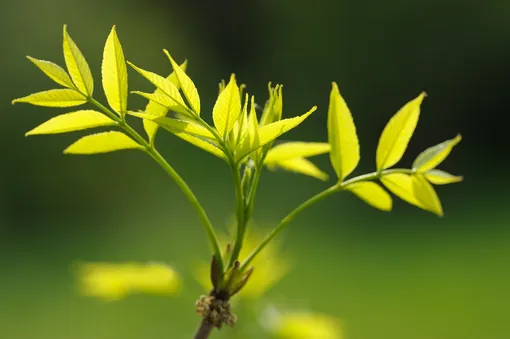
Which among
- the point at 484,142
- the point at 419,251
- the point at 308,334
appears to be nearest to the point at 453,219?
the point at 419,251

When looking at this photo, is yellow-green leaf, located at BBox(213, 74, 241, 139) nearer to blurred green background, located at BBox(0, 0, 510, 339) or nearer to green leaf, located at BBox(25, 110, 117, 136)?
green leaf, located at BBox(25, 110, 117, 136)

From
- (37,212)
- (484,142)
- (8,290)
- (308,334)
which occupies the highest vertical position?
(484,142)

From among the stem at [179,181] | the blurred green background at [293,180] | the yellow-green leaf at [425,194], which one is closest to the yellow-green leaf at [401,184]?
the yellow-green leaf at [425,194]

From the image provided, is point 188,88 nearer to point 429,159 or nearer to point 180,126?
point 180,126

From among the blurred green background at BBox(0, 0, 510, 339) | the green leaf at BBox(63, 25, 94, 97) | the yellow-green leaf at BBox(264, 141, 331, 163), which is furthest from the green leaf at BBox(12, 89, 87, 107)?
the blurred green background at BBox(0, 0, 510, 339)

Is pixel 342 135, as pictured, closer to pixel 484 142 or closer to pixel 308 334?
pixel 308 334

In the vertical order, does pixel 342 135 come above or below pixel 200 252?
above

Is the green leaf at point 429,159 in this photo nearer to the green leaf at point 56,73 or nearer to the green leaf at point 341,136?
the green leaf at point 341,136

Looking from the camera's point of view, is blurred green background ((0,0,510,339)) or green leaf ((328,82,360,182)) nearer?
green leaf ((328,82,360,182))
